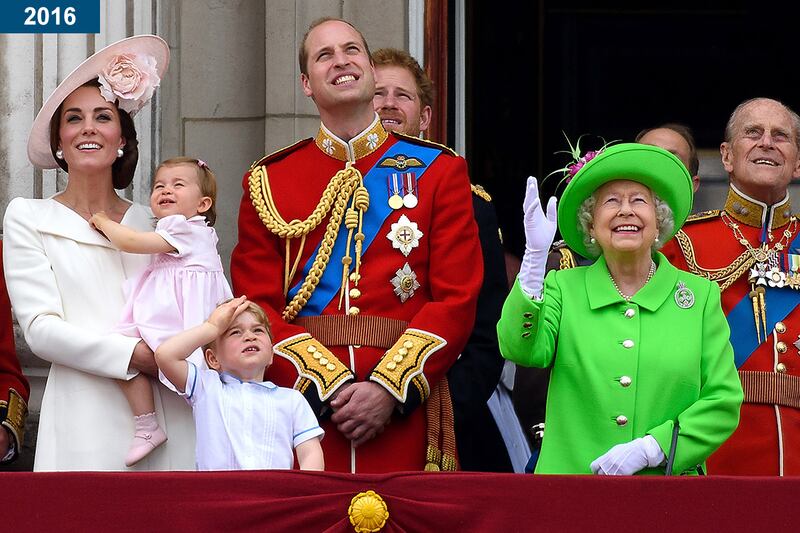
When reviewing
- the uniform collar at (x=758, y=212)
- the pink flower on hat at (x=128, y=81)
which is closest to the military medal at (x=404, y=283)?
the pink flower on hat at (x=128, y=81)

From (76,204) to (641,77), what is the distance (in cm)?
394

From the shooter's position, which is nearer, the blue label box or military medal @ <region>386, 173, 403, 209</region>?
Result: military medal @ <region>386, 173, 403, 209</region>

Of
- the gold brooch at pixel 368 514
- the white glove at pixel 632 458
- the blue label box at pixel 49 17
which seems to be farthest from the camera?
the blue label box at pixel 49 17

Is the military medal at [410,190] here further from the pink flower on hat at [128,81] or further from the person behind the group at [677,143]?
the person behind the group at [677,143]

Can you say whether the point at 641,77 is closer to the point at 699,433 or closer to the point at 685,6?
the point at 685,6

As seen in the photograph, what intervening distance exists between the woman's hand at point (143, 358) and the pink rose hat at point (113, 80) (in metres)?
0.72

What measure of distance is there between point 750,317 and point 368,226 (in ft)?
3.65

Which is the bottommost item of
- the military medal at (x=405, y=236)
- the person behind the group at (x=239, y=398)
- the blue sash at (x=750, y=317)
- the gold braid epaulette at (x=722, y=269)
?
the person behind the group at (x=239, y=398)

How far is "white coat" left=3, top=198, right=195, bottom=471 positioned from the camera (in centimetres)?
514

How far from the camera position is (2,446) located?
18.1 feet

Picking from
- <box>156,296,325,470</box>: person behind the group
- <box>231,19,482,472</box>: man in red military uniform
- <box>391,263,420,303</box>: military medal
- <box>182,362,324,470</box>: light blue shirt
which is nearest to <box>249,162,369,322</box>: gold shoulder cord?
<box>231,19,482,472</box>: man in red military uniform

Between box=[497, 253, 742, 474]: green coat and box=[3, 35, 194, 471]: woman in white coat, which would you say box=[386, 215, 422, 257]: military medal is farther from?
box=[3, 35, 194, 471]: woman in white coat

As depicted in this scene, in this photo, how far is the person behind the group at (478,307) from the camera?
5.38 meters

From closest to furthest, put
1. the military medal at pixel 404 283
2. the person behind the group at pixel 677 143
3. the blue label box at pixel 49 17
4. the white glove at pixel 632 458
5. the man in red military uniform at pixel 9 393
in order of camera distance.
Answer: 1. the white glove at pixel 632 458
2. the military medal at pixel 404 283
3. the man in red military uniform at pixel 9 393
4. the person behind the group at pixel 677 143
5. the blue label box at pixel 49 17
